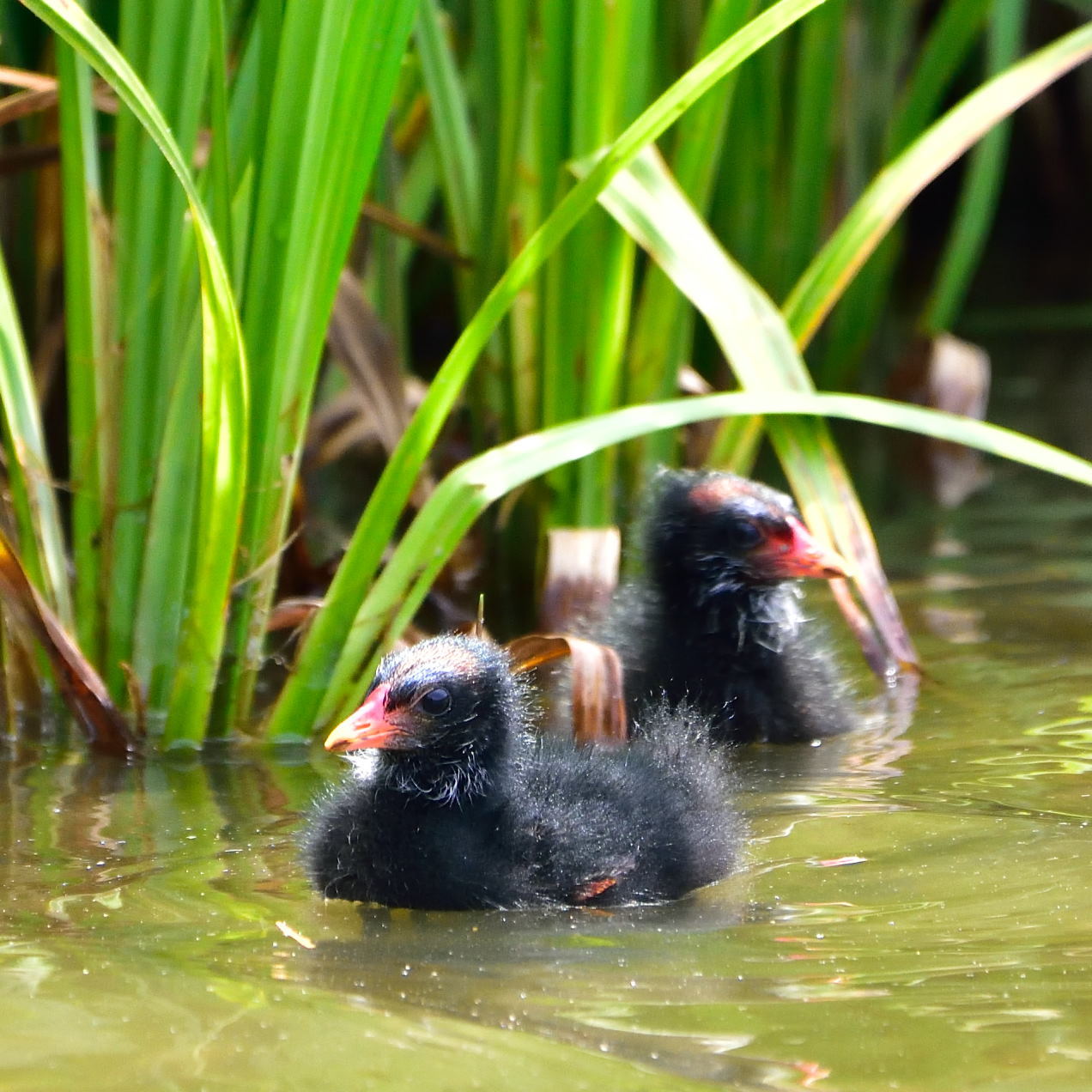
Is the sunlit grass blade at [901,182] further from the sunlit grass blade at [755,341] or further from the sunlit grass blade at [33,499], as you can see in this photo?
the sunlit grass blade at [33,499]

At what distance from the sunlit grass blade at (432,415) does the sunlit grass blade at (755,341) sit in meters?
0.44

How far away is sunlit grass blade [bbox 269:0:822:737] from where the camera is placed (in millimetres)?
3557

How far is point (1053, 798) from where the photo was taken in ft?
11.3

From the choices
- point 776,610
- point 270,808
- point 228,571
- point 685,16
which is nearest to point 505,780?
point 270,808

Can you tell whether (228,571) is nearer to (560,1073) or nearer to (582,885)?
(582,885)

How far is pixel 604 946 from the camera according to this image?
108 inches

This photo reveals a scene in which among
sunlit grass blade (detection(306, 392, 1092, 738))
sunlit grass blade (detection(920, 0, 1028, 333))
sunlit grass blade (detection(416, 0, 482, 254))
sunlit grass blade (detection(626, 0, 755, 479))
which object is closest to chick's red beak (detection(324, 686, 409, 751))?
sunlit grass blade (detection(306, 392, 1092, 738))

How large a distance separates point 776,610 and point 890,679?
34 cm

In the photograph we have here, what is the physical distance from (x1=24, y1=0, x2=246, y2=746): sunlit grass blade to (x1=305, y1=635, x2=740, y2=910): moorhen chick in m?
0.62

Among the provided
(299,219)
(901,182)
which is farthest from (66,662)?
(901,182)

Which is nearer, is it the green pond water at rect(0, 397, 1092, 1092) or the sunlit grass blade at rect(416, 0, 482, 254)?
the green pond water at rect(0, 397, 1092, 1092)

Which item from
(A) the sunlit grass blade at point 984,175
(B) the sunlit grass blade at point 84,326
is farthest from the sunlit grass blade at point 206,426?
(A) the sunlit grass blade at point 984,175

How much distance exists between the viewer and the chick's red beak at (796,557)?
13.6 feet

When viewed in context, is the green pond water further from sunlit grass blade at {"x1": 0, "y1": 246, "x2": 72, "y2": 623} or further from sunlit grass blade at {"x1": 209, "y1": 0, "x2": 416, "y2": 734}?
sunlit grass blade at {"x1": 209, "y1": 0, "x2": 416, "y2": 734}
